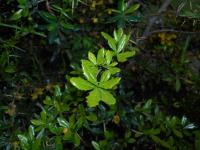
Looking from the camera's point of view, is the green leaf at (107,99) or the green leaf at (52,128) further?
the green leaf at (52,128)

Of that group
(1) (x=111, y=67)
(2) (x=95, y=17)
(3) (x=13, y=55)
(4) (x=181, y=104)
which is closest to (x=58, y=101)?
(3) (x=13, y=55)

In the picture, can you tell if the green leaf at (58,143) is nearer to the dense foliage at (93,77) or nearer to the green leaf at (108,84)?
the dense foliage at (93,77)

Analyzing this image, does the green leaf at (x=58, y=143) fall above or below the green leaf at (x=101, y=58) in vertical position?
below

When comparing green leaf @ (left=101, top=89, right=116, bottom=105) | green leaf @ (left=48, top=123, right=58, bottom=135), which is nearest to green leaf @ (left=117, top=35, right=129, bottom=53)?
green leaf @ (left=101, top=89, right=116, bottom=105)

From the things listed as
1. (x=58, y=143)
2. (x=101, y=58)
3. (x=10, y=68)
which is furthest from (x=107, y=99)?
(x=10, y=68)

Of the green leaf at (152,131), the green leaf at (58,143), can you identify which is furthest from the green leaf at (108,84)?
the green leaf at (152,131)
